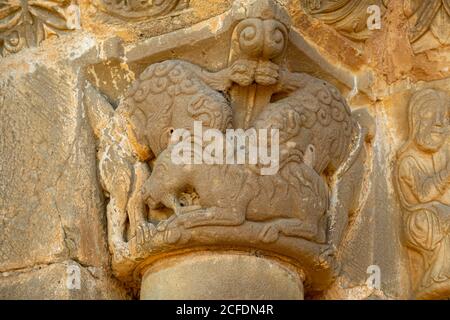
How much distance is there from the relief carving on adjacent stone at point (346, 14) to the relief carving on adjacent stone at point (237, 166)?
0.20 meters

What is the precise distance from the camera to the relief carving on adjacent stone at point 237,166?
4.09 metres

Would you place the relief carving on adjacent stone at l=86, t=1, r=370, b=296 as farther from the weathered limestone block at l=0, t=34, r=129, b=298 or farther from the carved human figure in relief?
the carved human figure in relief

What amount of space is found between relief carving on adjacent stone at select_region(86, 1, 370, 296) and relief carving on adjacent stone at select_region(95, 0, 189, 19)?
0.55 ft

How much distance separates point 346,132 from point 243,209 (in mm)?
488

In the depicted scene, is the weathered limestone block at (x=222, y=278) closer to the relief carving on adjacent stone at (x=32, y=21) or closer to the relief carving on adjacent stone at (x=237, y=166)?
the relief carving on adjacent stone at (x=237, y=166)

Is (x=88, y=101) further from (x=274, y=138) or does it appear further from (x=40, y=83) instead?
(x=274, y=138)

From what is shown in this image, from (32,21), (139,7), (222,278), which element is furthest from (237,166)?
(32,21)

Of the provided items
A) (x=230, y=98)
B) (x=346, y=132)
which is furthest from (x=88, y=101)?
(x=346, y=132)

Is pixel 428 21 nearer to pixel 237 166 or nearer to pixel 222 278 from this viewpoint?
pixel 237 166

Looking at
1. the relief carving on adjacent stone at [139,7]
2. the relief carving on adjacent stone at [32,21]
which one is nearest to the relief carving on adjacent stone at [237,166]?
the relief carving on adjacent stone at [139,7]

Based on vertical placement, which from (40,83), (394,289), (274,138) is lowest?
(394,289)

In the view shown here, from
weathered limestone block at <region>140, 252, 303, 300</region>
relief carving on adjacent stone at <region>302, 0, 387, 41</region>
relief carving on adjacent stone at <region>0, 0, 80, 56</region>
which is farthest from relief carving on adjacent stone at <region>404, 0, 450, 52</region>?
relief carving on adjacent stone at <region>0, 0, 80, 56</region>

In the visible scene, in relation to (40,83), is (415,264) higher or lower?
lower

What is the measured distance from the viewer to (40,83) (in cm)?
448
